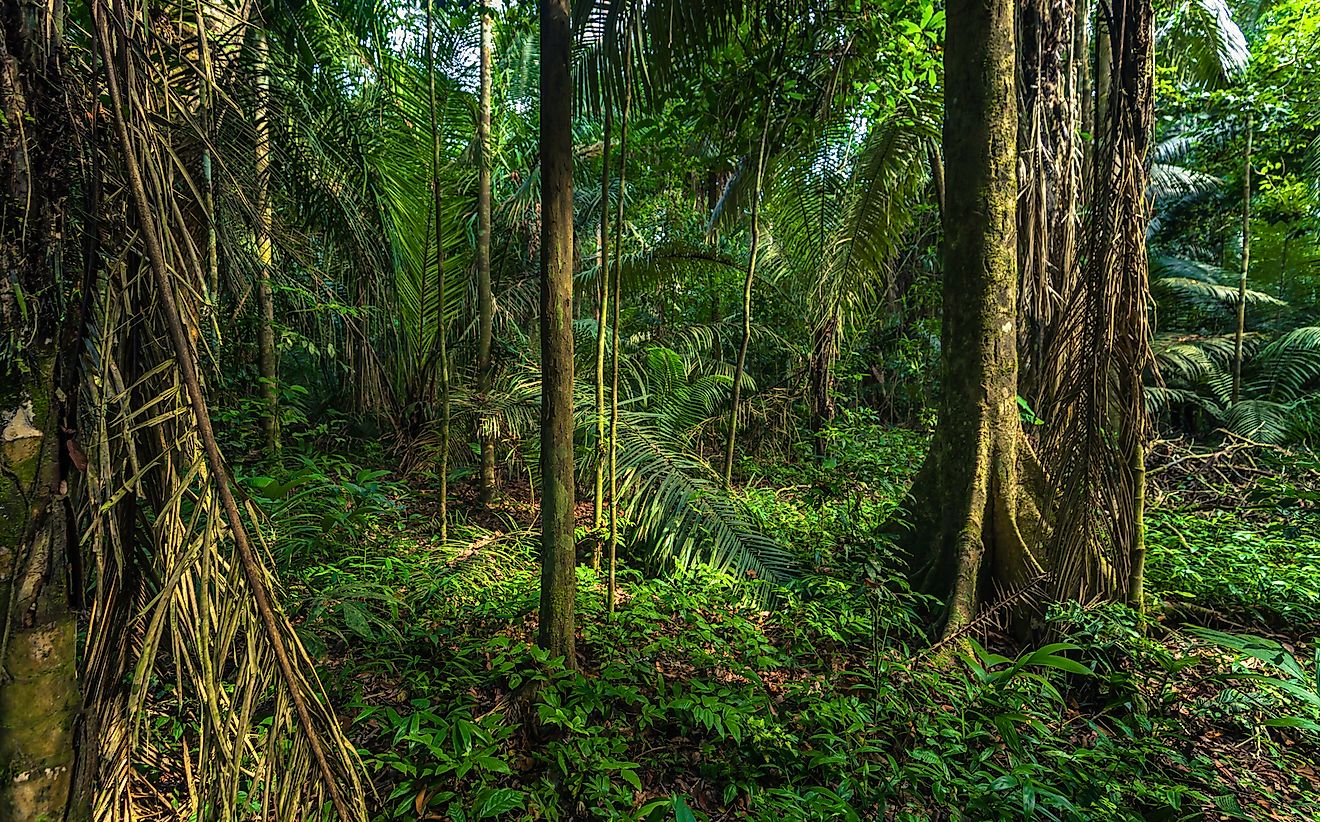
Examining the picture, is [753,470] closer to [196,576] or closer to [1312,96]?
[196,576]

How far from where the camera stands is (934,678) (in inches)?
87.2

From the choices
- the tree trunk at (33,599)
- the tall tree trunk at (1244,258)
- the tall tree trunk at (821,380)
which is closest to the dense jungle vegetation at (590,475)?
the tree trunk at (33,599)

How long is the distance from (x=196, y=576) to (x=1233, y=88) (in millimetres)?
9256

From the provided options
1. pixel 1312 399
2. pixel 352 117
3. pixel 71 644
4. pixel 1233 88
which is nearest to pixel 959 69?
pixel 352 117

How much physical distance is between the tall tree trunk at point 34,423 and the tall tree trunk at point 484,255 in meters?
3.00

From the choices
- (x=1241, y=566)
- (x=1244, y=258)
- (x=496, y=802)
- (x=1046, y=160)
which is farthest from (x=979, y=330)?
(x=1244, y=258)

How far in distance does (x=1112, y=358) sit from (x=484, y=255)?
3.60 m

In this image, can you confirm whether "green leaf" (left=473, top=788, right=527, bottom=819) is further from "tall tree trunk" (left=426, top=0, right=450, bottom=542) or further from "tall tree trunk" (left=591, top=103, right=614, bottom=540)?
"tall tree trunk" (left=426, top=0, right=450, bottom=542)

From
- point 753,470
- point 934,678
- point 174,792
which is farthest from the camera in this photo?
point 753,470

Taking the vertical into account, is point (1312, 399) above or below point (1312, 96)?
below

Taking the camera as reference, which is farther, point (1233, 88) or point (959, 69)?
point (1233, 88)

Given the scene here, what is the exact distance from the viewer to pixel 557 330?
1987 millimetres

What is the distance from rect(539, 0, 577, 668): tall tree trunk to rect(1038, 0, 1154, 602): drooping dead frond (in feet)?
7.14

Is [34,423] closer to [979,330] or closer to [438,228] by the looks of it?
[438,228]
